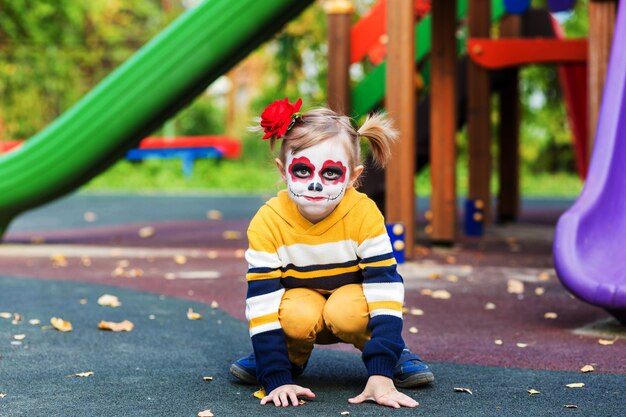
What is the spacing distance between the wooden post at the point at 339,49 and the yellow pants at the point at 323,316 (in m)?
5.91

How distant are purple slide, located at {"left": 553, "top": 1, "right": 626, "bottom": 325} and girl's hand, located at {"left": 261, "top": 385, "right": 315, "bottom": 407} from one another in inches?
65.6

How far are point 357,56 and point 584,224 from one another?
4776mm

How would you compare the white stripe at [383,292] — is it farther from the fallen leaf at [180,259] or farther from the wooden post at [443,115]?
the wooden post at [443,115]

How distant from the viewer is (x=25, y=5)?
22422 millimetres

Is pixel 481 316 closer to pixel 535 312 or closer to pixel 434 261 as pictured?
pixel 535 312

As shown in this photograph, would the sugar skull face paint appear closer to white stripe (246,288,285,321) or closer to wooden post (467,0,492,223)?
white stripe (246,288,285,321)

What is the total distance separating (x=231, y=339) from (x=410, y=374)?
1236 mm

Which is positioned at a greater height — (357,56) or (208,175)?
(357,56)

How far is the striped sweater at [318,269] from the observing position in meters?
3.15

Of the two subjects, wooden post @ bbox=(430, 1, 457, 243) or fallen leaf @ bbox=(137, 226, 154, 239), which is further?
fallen leaf @ bbox=(137, 226, 154, 239)

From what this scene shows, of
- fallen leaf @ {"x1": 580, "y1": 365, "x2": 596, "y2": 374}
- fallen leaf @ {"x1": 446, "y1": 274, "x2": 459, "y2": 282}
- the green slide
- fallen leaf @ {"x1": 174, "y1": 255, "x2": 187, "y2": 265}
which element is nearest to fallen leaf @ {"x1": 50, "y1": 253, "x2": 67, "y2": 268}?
the green slide

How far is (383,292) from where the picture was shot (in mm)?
3193

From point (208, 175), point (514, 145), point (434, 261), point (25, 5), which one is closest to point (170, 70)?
point (434, 261)

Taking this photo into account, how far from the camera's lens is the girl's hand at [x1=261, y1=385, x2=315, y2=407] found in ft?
10.0
